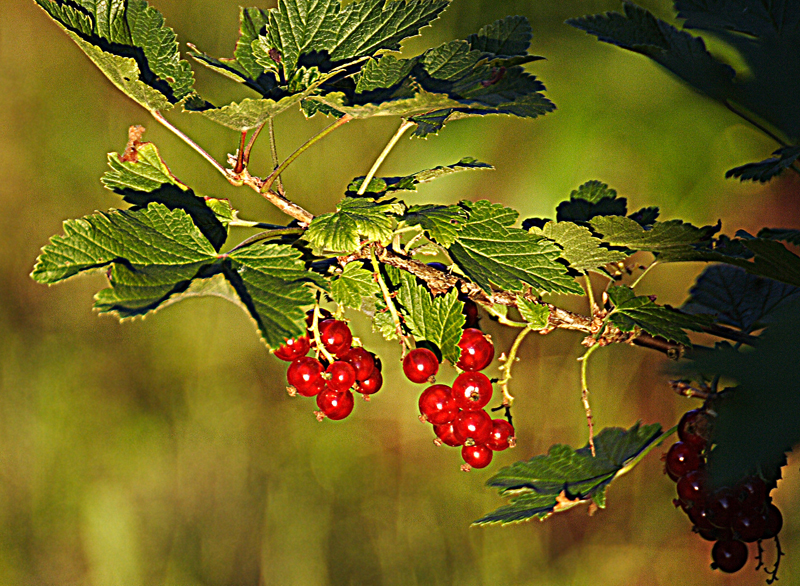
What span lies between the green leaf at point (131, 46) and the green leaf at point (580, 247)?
1.06ft

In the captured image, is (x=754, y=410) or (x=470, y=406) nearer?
(x=754, y=410)

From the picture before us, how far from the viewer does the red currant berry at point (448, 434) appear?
1.93 ft

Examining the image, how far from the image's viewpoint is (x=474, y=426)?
568mm

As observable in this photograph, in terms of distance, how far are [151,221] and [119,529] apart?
1383 mm

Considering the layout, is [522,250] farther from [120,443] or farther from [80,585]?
[80,585]

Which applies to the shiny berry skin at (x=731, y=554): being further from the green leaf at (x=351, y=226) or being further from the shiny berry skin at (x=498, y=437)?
the green leaf at (x=351, y=226)

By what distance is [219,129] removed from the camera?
1646 mm

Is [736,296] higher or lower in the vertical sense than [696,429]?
higher

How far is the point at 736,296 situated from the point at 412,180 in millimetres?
436

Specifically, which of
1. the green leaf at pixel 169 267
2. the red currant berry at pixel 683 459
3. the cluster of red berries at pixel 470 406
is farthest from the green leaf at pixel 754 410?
the red currant berry at pixel 683 459

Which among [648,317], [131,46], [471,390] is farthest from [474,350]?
[131,46]

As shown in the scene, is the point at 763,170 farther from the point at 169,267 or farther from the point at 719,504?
the point at 169,267

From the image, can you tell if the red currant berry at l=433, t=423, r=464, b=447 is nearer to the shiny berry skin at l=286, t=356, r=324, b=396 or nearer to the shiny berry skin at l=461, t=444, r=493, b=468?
the shiny berry skin at l=461, t=444, r=493, b=468

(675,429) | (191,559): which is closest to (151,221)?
(675,429)
